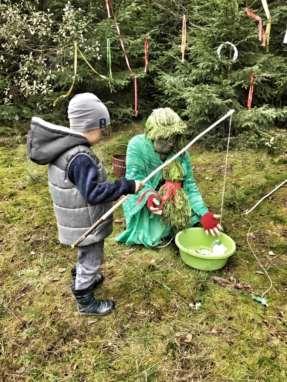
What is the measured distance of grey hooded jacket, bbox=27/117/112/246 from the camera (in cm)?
277

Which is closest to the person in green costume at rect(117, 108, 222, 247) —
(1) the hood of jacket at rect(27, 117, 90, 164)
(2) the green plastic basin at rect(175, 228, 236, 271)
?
(2) the green plastic basin at rect(175, 228, 236, 271)

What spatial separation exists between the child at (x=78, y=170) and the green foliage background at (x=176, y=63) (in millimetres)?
3238

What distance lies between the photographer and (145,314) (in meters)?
3.38

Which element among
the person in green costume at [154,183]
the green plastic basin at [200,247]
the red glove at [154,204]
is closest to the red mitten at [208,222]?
the person in green costume at [154,183]

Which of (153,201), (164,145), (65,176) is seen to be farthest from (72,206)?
(164,145)

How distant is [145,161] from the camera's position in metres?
3.95

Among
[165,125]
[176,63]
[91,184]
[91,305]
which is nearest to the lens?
[91,184]

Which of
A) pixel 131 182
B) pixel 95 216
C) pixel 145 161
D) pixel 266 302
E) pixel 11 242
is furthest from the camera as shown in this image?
pixel 11 242

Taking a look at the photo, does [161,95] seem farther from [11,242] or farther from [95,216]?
[95,216]

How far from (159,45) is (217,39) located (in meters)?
1.41

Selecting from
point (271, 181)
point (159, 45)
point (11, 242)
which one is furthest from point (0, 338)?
point (159, 45)

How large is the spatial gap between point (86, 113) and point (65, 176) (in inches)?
17.0

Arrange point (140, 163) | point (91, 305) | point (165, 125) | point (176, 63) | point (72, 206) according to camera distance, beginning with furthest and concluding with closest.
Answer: point (176, 63) < point (140, 163) < point (165, 125) < point (91, 305) < point (72, 206)

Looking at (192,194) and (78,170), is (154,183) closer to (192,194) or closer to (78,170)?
(192,194)
